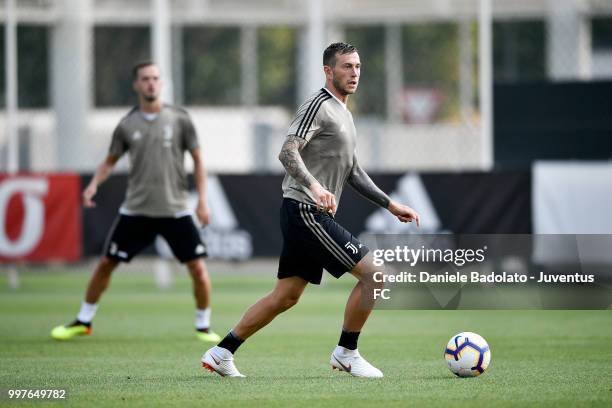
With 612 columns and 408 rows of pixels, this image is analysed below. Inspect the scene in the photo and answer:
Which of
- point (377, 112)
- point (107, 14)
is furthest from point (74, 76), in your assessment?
point (377, 112)

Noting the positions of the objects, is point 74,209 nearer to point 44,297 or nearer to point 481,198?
point 44,297

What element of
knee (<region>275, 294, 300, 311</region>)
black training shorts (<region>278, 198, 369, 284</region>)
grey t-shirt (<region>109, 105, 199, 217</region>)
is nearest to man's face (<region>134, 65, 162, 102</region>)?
grey t-shirt (<region>109, 105, 199, 217</region>)

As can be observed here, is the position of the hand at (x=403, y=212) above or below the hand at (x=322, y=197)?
below

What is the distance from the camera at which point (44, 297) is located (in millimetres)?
16734

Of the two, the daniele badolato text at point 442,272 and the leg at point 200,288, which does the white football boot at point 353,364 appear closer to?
the daniele badolato text at point 442,272

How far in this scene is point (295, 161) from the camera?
777cm

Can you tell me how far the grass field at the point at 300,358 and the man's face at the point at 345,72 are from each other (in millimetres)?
2023

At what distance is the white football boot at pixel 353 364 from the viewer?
830cm

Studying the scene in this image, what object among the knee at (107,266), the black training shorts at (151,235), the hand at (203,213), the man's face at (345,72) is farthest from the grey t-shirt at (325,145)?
the knee at (107,266)

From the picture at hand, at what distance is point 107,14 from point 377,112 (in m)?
22.4

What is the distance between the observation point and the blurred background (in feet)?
55.2

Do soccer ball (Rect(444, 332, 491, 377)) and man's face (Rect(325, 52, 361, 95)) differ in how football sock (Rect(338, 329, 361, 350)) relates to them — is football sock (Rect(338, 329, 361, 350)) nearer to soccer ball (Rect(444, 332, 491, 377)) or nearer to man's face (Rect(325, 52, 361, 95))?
soccer ball (Rect(444, 332, 491, 377))

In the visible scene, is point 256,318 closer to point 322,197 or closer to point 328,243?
point 328,243

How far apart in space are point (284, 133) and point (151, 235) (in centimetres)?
1235
